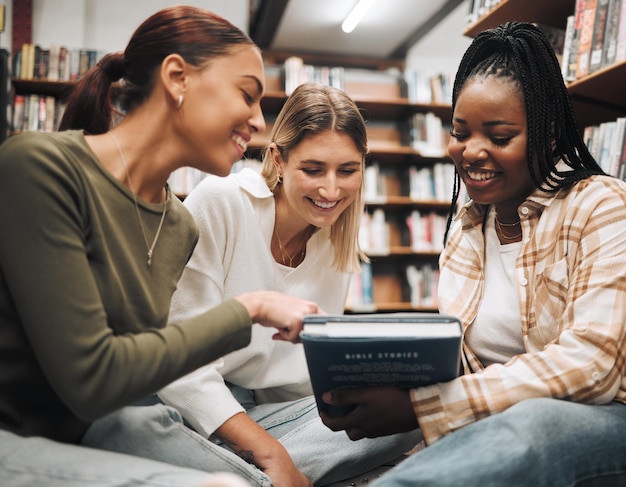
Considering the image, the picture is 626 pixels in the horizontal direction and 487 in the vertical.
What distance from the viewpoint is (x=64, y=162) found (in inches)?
32.7

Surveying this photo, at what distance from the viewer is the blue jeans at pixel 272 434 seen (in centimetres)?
94

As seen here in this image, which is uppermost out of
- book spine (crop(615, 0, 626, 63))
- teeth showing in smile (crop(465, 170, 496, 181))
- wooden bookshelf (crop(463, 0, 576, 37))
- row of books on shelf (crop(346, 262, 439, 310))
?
wooden bookshelf (crop(463, 0, 576, 37))

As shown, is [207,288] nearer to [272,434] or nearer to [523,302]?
[272,434]

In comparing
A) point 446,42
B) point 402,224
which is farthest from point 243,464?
point 446,42

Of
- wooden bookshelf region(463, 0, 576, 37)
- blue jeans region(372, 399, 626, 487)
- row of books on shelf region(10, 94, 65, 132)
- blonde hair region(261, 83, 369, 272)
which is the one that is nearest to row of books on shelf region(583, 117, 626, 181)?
wooden bookshelf region(463, 0, 576, 37)

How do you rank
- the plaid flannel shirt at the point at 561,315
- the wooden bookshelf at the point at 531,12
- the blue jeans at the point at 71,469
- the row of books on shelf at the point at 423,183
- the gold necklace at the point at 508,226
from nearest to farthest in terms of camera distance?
the blue jeans at the point at 71,469, the plaid flannel shirt at the point at 561,315, the gold necklace at the point at 508,226, the wooden bookshelf at the point at 531,12, the row of books on shelf at the point at 423,183

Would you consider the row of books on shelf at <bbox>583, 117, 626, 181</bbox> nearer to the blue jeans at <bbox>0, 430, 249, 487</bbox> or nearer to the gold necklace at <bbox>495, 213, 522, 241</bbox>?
the gold necklace at <bbox>495, 213, 522, 241</bbox>

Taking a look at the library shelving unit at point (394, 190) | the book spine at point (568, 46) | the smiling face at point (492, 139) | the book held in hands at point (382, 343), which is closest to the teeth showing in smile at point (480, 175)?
the smiling face at point (492, 139)

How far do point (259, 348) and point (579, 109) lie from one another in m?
1.35

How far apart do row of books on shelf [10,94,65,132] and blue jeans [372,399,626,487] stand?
3.51 meters

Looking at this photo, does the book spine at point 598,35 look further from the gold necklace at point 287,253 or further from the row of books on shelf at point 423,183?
the row of books on shelf at point 423,183

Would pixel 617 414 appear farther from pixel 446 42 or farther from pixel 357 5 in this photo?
pixel 446 42

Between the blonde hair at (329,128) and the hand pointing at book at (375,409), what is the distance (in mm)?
571

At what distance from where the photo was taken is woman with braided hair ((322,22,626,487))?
86cm
